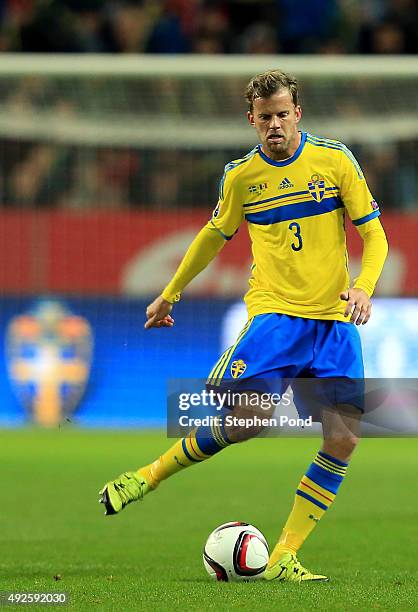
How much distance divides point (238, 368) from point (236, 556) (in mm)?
739

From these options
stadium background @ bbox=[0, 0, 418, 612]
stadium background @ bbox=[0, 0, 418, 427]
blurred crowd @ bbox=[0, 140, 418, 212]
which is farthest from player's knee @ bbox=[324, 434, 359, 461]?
blurred crowd @ bbox=[0, 140, 418, 212]

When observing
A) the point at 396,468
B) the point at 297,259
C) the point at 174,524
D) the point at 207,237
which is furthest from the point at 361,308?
the point at 396,468

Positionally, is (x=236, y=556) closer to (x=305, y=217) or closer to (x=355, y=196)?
(x=305, y=217)

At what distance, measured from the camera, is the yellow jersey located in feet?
18.0

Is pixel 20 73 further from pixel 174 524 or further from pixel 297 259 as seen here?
pixel 297 259

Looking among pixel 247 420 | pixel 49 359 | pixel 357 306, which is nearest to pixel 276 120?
pixel 357 306

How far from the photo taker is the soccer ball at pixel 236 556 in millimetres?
5254

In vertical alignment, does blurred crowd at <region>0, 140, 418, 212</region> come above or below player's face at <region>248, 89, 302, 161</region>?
above

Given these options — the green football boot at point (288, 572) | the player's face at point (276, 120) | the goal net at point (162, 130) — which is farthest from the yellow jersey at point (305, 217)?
the goal net at point (162, 130)

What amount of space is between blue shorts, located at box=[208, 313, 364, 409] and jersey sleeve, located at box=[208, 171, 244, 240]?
420 millimetres

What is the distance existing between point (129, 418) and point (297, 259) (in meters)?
6.91

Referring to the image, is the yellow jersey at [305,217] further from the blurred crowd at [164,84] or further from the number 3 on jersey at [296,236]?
the blurred crowd at [164,84]

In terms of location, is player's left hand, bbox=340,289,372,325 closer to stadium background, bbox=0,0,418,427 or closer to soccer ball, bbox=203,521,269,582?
soccer ball, bbox=203,521,269,582

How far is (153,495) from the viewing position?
28.3 feet
